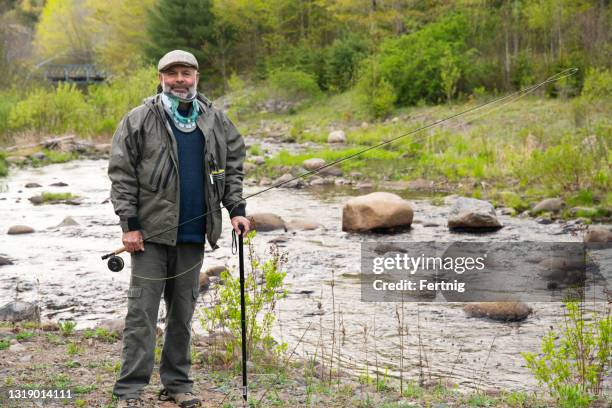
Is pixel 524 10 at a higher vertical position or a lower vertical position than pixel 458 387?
higher

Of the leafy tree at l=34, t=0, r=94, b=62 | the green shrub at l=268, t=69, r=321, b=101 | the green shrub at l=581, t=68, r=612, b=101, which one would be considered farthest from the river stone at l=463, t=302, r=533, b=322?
the leafy tree at l=34, t=0, r=94, b=62

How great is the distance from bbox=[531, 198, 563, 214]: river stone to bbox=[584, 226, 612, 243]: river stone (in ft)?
6.51

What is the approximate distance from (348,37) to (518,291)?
29.2 meters

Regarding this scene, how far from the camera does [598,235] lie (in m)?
9.90

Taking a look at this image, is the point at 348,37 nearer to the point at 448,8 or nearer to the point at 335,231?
the point at 448,8

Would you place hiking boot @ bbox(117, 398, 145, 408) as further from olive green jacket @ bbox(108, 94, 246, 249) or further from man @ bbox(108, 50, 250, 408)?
olive green jacket @ bbox(108, 94, 246, 249)

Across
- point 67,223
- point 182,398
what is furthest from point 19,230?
point 182,398

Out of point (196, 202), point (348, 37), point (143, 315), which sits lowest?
point (143, 315)

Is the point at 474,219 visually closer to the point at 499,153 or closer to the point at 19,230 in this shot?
the point at 499,153

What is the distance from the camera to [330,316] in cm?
713

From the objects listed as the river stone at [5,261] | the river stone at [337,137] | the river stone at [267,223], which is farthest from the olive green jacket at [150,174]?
the river stone at [337,137]

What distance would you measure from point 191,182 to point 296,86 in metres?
30.5

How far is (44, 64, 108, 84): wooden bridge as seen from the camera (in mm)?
52062

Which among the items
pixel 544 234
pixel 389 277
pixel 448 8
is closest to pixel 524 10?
pixel 448 8
